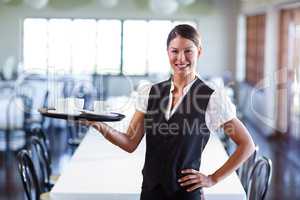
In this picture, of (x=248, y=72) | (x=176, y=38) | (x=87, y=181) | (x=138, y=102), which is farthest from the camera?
(x=248, y=72)

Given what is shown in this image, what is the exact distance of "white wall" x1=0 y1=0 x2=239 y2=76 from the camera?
8.77 m

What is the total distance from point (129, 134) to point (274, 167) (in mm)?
3824

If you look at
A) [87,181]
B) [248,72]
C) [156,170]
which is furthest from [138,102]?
[248,72]

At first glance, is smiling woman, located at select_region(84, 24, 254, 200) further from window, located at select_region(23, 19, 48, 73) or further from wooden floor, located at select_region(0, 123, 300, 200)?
window, located at select_region(23, 19, 48, 73)

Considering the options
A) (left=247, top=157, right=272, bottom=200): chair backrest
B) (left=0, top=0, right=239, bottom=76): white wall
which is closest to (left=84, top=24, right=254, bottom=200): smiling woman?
(left=247, top=157, right=272, bottom=200): chair backrest

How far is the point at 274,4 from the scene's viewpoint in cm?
625

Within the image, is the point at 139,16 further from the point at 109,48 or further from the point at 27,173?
the point at 27,173

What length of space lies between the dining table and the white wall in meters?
5.75

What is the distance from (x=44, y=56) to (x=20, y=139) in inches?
131

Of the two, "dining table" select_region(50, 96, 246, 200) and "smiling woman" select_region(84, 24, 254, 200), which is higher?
"smiling woman" select_region(84, 24, 254, 200)

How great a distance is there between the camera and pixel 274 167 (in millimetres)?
5207

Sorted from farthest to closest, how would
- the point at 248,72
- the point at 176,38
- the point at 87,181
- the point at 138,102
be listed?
the point at 248,72 < the point at 87,181 < the point at 138,102 < the point at 176,38

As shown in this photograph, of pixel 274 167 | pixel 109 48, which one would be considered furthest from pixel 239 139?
pixel 109 48

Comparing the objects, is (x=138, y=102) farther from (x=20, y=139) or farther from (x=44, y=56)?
(x=44, y=56)
